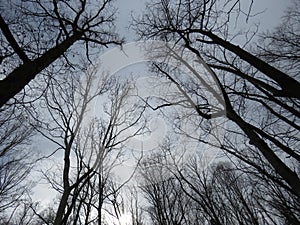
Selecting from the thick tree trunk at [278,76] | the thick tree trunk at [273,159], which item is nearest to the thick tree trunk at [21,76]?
the thick tree trunk at [278,76]

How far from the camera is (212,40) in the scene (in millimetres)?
5359

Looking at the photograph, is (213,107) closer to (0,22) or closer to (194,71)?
(194,71)

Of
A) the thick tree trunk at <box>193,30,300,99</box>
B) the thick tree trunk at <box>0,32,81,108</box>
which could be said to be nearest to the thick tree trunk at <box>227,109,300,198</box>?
the thick tree trunk at <box>193,30,300,99</box>

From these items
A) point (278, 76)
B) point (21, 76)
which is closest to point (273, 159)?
point (278, 76)

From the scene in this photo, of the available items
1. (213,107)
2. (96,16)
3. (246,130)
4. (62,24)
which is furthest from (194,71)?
(62,24)

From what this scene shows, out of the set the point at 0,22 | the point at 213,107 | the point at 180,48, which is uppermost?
the point at 180,48

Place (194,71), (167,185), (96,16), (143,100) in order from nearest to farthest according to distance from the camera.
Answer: (96,16), (194,71), (143,100), (167,185)

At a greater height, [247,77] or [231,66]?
[231,66]

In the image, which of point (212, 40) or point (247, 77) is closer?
point (247, 77)

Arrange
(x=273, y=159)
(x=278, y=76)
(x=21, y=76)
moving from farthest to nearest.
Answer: (x=273, y=159) → (x=278, y=76) → (x=21, y=76)

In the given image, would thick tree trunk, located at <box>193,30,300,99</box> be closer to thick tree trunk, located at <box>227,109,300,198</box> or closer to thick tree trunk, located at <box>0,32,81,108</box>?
thick tree trunk, located at <box>227,109,300,198</box>

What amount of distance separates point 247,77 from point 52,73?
4.91 m

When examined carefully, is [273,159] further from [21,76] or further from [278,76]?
[21,76]

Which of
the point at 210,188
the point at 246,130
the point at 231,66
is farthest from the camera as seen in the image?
the point at 210,188
